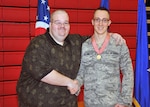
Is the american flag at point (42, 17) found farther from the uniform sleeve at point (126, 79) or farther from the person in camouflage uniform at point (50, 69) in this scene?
the uniform sleeve at point (126, 79)

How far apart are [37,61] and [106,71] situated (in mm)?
575

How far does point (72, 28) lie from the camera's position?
3602 mm

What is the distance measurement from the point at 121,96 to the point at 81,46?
1.82ft

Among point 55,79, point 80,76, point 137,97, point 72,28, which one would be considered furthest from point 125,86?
point 72,28

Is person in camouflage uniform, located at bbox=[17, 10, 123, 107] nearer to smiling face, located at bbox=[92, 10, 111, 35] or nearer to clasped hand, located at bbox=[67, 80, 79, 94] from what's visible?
clasped hand, located at bbox=[67, 80, 79, 94]

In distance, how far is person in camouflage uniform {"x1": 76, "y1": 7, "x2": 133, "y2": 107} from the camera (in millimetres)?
1917

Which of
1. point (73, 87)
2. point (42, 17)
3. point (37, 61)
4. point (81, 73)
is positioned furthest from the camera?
point (42, 17)

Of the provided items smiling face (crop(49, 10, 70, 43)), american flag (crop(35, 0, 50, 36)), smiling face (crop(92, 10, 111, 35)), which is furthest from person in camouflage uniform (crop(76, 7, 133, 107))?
american flag (crop(35, 0, 50, 36))

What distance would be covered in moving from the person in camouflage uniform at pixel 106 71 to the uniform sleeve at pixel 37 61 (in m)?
0.40

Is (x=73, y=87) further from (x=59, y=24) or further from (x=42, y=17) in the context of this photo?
(x=42, y=17)

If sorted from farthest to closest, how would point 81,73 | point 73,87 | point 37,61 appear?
point 81,73, point 73,87, point 37,61

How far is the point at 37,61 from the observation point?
1.75 meters

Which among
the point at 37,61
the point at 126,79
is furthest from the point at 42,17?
the point at 126,79

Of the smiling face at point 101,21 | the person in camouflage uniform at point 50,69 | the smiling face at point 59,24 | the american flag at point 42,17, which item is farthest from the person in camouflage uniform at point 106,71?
the american flag at point 42,17
